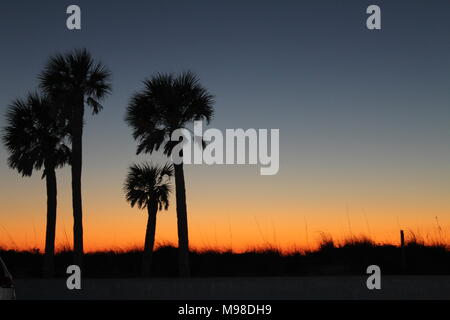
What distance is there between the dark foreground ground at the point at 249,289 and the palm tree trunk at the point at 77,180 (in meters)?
12.1

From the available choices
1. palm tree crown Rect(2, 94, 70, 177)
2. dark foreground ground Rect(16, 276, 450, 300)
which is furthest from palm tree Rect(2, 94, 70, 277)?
dark foreground ground Rect(16, 276, 450, 300)

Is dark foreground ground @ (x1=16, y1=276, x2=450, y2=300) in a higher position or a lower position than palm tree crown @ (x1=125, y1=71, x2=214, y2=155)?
lower

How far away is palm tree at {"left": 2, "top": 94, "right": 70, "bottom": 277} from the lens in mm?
41031

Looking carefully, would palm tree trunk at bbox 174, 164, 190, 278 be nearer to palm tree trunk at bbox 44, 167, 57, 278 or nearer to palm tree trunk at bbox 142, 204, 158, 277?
palm tree trunk at bbox 142, 204, 158, 277

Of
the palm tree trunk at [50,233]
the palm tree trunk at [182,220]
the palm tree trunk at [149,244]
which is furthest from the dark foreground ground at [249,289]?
the palm tree trunk at [149,244]

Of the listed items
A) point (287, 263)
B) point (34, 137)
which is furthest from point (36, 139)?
point (287, 263)

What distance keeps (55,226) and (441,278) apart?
73.3ft

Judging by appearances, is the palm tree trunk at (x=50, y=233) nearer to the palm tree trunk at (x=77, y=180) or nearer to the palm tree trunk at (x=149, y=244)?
the palm tree trunk at (x=77, y=180)

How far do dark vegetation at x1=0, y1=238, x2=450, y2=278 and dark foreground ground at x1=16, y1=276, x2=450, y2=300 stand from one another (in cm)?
1444

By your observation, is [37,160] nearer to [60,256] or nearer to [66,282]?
[60,256]

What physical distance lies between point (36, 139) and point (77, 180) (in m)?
4.71

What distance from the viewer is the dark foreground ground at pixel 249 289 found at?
23047 millimetres

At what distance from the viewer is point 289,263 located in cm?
4119
